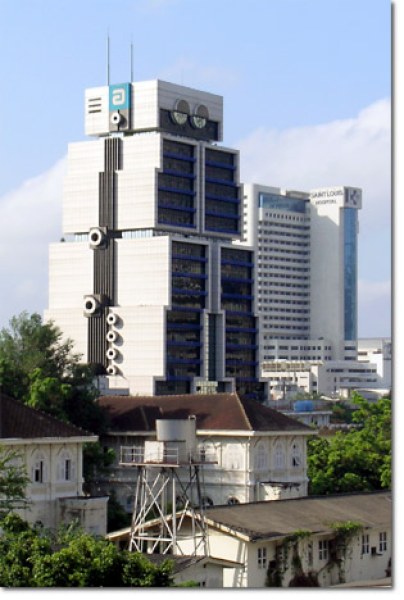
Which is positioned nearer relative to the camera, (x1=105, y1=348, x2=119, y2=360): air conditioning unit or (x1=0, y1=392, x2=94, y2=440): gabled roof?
(x1=0, y1=392, x2=94, y2=440): gabled roof

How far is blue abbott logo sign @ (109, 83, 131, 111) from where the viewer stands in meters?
106

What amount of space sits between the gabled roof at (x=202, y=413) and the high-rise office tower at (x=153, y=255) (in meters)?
48.7

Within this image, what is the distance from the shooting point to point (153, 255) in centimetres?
10325

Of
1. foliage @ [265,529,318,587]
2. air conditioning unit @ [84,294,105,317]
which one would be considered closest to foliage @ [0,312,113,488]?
foliage @ [265,529,318,587]

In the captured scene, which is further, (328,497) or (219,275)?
(219,275)

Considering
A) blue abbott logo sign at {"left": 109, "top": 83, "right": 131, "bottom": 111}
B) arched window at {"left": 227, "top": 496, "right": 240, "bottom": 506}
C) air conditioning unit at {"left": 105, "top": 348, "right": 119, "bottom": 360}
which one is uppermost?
blue abbott logo sign at {"left": 109, "top": 83, "right": 131, "bottom": 111}

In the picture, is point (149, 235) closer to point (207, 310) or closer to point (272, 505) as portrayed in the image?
point (207, 310)

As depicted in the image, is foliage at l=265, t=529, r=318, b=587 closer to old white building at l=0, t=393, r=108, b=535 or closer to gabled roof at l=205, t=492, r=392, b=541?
gabled roof at l=205, t=492, r=392, b=541

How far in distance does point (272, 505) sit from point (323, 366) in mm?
128883

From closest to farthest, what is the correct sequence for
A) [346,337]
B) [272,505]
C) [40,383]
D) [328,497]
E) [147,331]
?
[272,505] → [328,497] → [40,383] → [147,331] → [346,337]

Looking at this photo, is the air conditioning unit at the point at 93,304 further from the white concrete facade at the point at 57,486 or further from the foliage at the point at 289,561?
the foliage at the point at 289,561

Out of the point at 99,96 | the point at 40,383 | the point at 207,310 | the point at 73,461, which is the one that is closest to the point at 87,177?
the point at 99,96

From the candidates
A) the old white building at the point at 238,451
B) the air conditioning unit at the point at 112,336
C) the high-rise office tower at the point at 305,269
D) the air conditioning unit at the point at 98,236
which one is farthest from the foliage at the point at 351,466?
the high-rise office tower at the point at 305,269

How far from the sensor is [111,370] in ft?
335
